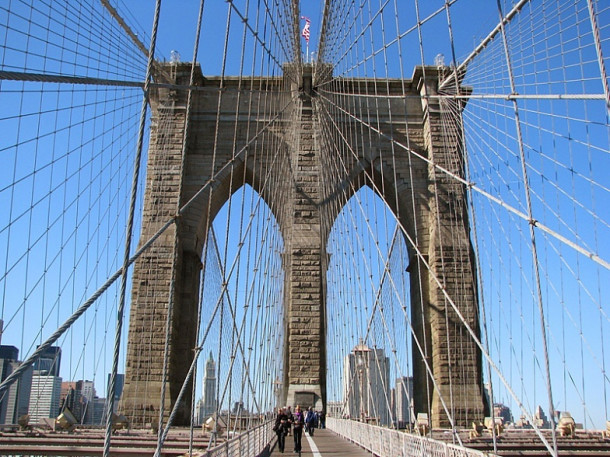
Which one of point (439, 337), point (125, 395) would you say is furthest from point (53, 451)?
point (439, 337)

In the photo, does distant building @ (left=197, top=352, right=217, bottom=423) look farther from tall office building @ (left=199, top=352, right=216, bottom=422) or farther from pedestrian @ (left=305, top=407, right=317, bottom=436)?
pedestrian @ (left=305, top=407, right=317, bottom=436)

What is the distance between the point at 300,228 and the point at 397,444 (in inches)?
474

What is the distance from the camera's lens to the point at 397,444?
26.6 ft

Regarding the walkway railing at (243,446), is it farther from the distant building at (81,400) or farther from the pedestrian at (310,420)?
the distant building at (81,400)

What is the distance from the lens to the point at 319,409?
18.4 meters

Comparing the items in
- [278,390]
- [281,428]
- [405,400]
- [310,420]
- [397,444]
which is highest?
[405,400]

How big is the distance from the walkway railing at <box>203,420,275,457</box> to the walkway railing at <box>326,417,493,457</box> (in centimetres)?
174

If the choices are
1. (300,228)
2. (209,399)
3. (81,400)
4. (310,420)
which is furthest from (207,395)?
(310,420)

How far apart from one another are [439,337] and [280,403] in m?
5.17

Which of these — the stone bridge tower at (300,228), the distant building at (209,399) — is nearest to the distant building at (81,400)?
the stone bridge tower at (300,228)

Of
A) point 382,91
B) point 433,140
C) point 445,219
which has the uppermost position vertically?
point 382,91

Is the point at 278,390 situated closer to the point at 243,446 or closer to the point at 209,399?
the point at 243,446

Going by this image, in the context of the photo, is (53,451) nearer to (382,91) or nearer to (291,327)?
(291,327)

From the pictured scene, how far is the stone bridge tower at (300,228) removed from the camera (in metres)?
18.0
